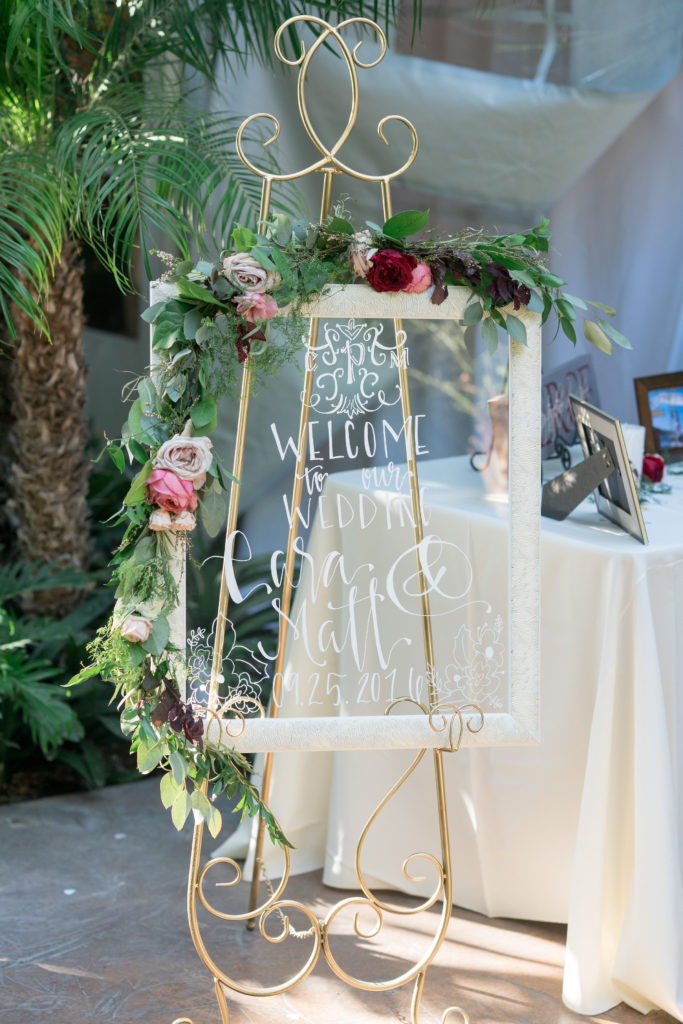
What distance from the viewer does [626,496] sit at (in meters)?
1.90

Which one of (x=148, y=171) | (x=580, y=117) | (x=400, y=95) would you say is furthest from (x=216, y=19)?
(x=580, y=117)

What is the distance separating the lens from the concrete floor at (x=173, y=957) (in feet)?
6.28

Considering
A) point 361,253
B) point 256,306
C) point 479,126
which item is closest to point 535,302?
point 361,253

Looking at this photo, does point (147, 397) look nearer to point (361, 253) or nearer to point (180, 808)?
point (361, 253)

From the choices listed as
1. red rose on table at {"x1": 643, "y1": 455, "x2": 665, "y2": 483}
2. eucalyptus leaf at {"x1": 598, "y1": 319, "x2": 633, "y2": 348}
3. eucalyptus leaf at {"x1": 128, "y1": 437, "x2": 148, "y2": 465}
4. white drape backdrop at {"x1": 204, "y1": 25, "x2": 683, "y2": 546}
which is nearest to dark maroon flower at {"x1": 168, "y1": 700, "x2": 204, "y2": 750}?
eucalyptus leaf at {"x1": 128, "y1": 437, "x2": 148, "y2": 465}

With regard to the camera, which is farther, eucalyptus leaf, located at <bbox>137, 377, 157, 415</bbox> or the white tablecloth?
the white tablecloth

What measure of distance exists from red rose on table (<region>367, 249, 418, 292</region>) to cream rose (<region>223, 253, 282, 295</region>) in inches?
6.3

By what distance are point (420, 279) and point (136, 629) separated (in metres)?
0.71

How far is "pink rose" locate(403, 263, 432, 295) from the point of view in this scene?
162 centimetres

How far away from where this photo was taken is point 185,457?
5.09 feet

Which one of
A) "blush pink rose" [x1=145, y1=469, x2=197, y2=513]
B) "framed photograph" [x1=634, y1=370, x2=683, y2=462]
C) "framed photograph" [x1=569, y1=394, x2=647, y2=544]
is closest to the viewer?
"blush pink rose" [x1=145, y1=469, x2=197, y2=513]

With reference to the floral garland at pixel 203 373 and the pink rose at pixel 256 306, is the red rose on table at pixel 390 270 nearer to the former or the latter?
the floral garland at pixel 203 373

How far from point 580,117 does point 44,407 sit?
179cm

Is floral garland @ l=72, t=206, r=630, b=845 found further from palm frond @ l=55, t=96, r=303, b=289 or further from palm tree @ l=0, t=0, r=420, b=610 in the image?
palm frond @ l=55, t=96, r=303, b=289
